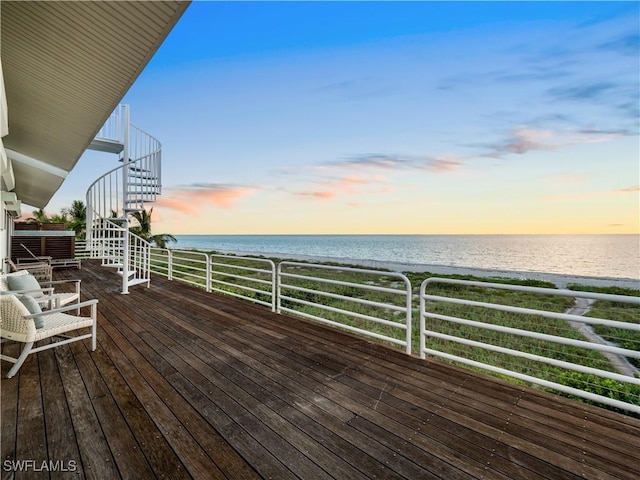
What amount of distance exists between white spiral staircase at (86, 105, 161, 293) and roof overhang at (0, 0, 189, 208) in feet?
6.96

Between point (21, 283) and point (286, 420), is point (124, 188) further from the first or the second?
point (286, 420)

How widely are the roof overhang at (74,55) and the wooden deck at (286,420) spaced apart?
96.9 inches

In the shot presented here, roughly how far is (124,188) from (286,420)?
5.93 metres

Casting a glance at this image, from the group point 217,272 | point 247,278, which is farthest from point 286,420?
point 217,272

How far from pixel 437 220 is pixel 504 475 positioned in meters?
27.0

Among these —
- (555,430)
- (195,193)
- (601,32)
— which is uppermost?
(601,32)

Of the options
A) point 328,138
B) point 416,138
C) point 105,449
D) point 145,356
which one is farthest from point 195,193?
point 105,449

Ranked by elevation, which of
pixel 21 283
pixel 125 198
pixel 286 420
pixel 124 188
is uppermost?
pixel 124 188

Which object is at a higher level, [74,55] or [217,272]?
[74,55]

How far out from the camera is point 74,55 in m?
2.43

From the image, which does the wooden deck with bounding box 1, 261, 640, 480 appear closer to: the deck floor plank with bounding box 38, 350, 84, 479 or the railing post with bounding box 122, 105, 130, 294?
the deck floor plank with bounding box 38, 350, 84, 479

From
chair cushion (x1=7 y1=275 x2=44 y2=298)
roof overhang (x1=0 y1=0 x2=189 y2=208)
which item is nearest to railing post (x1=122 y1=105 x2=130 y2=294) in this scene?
roof overhang (x1=0 y1=0 x2=189 y2=208)

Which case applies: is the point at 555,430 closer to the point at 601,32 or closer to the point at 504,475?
the point at 504,475

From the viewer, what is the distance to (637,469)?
1.57m
